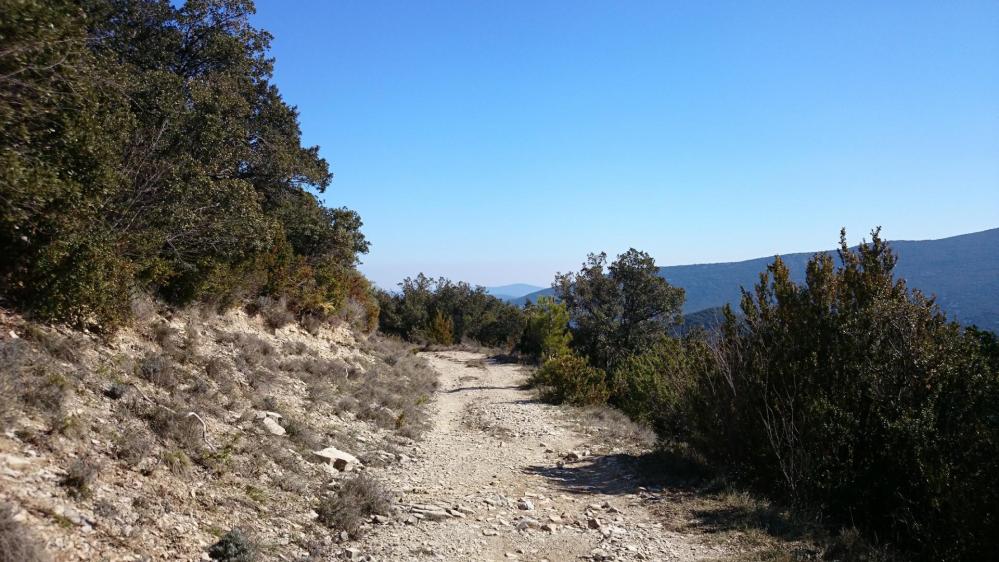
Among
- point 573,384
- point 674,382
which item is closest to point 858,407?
point 674,382

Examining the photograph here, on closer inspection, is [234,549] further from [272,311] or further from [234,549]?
[272,311]

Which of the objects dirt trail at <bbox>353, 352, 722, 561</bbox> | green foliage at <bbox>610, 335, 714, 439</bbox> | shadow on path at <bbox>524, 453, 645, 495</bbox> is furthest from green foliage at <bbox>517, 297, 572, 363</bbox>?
shadow on path at <bbox>524, 453, 645, 495</bbox>

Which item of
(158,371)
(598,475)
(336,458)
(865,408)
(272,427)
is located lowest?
(598,475)

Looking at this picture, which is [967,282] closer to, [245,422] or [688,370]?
[688,370]

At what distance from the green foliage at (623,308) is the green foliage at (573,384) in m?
6.86

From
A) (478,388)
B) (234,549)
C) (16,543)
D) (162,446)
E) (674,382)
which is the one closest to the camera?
(16,543)

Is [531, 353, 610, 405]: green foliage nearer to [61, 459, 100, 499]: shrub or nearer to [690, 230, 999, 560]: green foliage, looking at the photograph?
[690, 230, 999, 560]: green foliage

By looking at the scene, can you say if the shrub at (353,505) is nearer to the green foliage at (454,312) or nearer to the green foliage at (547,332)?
the green foliage at (547,332)

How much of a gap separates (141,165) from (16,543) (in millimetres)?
7002

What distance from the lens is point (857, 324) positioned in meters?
8.30

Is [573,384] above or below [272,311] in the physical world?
below

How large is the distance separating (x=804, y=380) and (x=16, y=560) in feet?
30.2

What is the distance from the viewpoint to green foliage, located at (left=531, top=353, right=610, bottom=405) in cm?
1820

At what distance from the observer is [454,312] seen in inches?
1970
